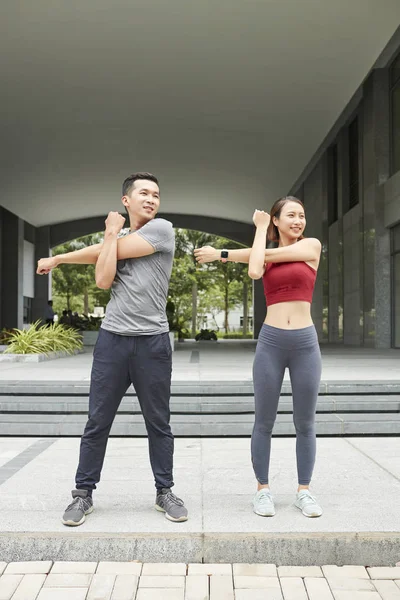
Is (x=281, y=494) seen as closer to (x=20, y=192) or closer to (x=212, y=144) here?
(x=212, y=144)

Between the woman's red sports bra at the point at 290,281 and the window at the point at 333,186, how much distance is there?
2048 cm

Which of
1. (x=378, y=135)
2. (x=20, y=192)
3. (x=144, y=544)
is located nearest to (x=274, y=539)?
(x=144, y=544)

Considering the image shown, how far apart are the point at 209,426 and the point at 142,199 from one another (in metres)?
3.31

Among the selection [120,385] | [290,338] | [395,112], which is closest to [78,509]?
[120,385]

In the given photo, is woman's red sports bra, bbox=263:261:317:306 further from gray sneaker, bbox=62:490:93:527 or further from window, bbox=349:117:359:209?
window, bbox=349:117:359:209

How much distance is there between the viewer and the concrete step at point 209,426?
613cm

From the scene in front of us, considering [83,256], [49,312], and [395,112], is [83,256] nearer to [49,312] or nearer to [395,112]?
[395,112]

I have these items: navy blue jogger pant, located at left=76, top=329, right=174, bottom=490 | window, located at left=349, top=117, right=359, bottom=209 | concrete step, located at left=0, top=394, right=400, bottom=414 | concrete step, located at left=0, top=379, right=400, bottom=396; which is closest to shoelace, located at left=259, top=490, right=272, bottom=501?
navy blue jogger pant, located at left=76, top=329, right=174, bottom=490

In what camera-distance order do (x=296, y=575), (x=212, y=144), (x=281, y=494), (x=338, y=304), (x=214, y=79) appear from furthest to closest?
(x=338, y=304) → (x=212, y=144) → (x=214, y=79) → (x=281, y=494) → (x=296, y=575)

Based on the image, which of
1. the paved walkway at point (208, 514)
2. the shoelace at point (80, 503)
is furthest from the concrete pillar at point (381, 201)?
the shoelace at point (80, 503)

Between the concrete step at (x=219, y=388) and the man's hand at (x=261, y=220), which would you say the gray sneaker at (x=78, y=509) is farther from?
the concrete step at (x=219, y=388)

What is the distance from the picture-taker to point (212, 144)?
1995 cm

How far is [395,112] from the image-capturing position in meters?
17.0

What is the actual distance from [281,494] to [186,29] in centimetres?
1087
